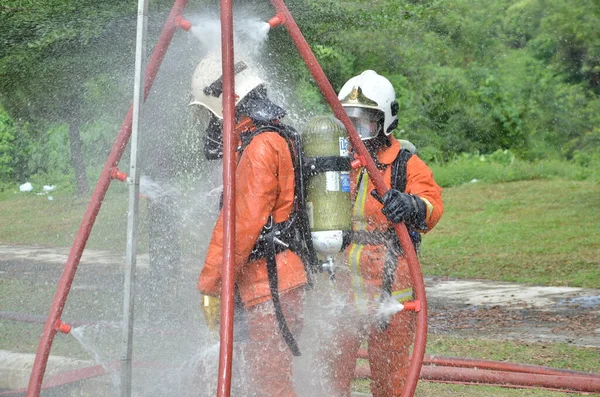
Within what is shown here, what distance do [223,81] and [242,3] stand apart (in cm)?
314

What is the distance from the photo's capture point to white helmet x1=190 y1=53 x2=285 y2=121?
159 inches

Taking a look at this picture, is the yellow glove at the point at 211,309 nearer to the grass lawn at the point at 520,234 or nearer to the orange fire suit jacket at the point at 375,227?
the orange fire suit jacket at the point at 375,227

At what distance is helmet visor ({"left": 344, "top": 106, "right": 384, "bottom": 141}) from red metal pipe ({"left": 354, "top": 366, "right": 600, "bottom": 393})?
150 cm

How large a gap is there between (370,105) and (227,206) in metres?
1.09

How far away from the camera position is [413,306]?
4348 millimetres

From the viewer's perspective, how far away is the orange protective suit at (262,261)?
3.87 m

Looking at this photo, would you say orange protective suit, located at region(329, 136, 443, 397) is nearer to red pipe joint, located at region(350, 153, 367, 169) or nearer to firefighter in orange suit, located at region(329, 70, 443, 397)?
firefighter in orange suit, located at region(329, 70, 443, 397)

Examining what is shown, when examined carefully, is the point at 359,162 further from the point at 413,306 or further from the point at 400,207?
the point at 413,306

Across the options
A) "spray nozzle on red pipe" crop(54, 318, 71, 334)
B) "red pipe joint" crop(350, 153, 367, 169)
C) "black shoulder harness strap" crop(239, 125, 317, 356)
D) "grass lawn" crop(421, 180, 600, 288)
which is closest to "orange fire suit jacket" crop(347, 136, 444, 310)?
"red pipe joint" crop(350, 153, 367, 169)

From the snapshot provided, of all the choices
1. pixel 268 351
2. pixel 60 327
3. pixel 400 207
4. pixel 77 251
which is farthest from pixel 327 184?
pixel 60 327

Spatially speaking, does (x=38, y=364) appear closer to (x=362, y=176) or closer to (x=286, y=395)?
(x=286, y=395)

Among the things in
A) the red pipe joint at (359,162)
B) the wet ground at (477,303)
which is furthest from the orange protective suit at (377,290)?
the wet ground at (477,303)

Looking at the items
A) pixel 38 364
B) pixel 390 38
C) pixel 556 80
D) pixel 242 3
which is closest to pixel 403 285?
pixel 38 364

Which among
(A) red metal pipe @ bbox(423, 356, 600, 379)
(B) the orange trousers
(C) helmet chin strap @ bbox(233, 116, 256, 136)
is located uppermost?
(C) helmet chin strap @ bbox(233, 116, 256, 136)
